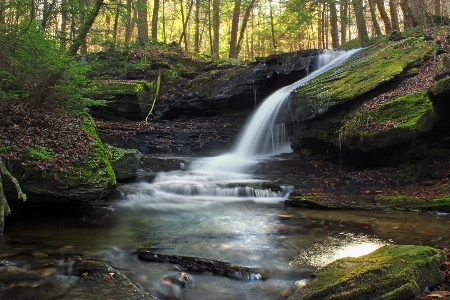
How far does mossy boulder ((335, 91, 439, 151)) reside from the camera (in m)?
8.64

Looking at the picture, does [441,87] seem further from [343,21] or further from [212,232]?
[343,21]

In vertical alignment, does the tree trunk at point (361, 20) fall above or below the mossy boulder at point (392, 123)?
above

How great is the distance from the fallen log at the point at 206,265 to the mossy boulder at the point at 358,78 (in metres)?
7.43

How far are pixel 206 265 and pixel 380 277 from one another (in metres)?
2.19

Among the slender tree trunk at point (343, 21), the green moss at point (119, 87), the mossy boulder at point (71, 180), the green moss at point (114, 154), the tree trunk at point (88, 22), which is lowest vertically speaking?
the mossy boulder at point (71, 180)

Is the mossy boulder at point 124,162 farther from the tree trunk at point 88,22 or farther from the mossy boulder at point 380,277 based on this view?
the mossy boulder at point 380,277

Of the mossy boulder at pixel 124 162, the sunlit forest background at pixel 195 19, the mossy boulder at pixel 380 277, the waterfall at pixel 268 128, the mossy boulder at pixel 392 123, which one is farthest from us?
the waterfall at pixel 268 128

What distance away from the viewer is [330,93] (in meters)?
11.0

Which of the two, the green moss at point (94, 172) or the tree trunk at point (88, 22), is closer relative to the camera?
the green moss at point (94, 172)

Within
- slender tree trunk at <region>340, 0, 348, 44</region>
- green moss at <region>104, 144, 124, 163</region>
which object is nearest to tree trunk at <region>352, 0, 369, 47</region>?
slender tree trunk at <region>340, 0, 348, 44</region>

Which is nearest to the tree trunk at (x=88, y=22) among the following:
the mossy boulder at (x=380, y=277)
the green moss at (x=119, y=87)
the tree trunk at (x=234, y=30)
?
the green moss at (x=119, y=87)

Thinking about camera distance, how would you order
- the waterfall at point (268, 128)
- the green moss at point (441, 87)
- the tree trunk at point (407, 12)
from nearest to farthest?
the green moss at point (441, 87), the waterfall at point (268, 128), the tree trunk at point (407, 12)

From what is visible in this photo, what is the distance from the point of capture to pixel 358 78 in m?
11.1

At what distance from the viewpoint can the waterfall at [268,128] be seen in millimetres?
13273
